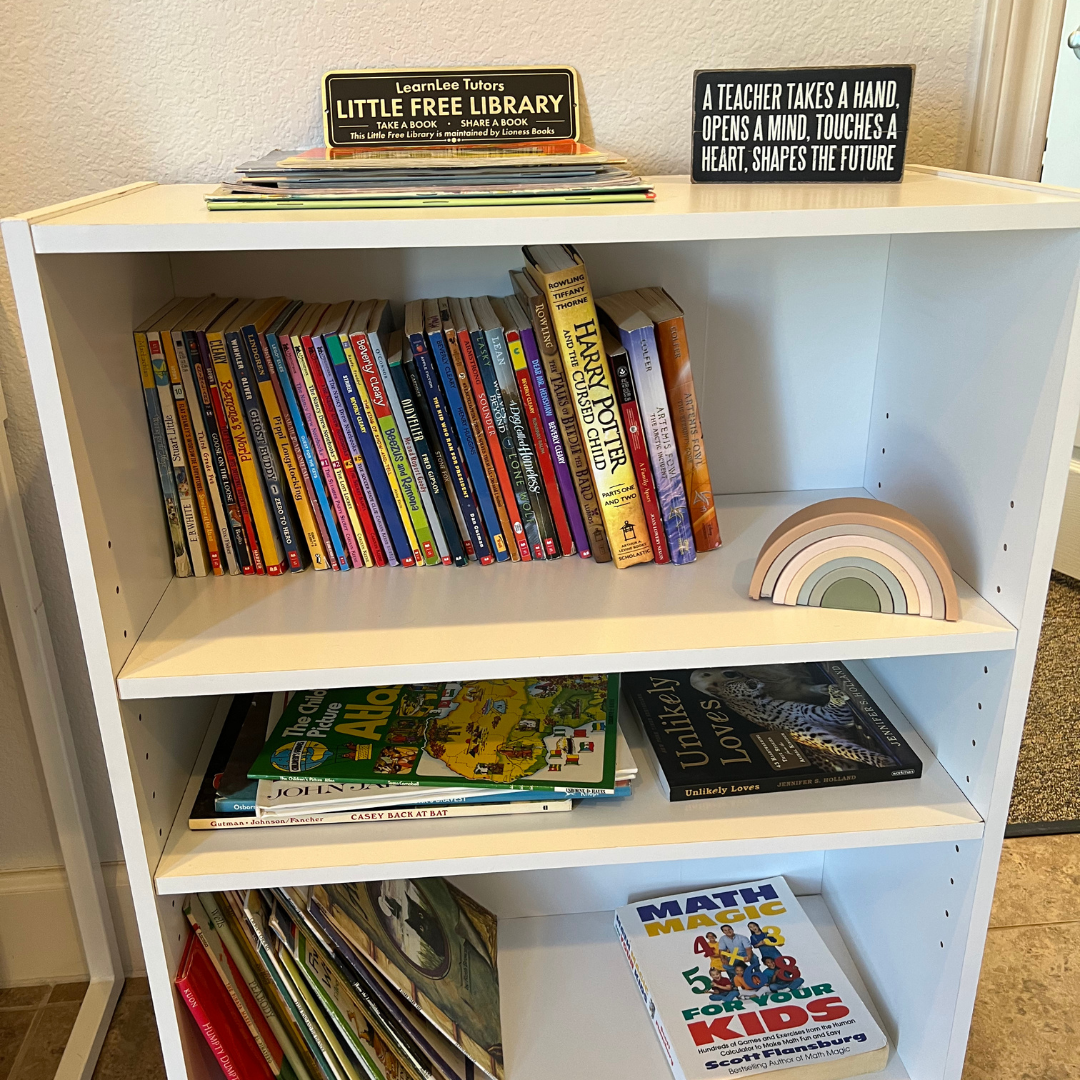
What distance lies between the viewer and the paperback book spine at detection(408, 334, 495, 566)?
0.90 m

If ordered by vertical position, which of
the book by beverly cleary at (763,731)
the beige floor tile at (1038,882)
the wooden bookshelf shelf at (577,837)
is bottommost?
the beige floor tile at (1038,882)

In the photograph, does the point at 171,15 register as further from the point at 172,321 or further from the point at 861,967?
the point at 861,967

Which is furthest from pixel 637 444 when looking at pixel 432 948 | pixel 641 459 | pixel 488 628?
pixel 432 948

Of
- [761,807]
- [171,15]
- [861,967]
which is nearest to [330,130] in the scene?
[171,15]

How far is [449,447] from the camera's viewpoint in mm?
934

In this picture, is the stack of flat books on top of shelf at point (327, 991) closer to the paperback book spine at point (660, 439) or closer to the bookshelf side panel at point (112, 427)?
the bookshelf side panel at point (112, 427)

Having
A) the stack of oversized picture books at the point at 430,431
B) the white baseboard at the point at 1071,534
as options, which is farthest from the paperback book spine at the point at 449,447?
the white baseboard at the point at 1071,534

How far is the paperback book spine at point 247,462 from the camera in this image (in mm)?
899

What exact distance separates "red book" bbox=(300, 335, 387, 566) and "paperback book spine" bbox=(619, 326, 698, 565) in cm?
28

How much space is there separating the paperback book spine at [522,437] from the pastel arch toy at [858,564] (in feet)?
0.69

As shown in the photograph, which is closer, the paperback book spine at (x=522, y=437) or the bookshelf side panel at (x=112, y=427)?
the bookshelf side panel at (x=112, y=427)

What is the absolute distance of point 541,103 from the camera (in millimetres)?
991

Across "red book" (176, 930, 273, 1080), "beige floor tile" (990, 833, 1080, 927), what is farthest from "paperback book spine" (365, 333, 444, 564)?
"beige floor tile" (990, 833, 1080, 927)

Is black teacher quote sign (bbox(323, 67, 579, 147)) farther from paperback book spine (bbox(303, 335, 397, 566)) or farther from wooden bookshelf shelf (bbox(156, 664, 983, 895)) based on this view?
wooden bookshelf shelf (bbox(156, 664, 983, 895))
